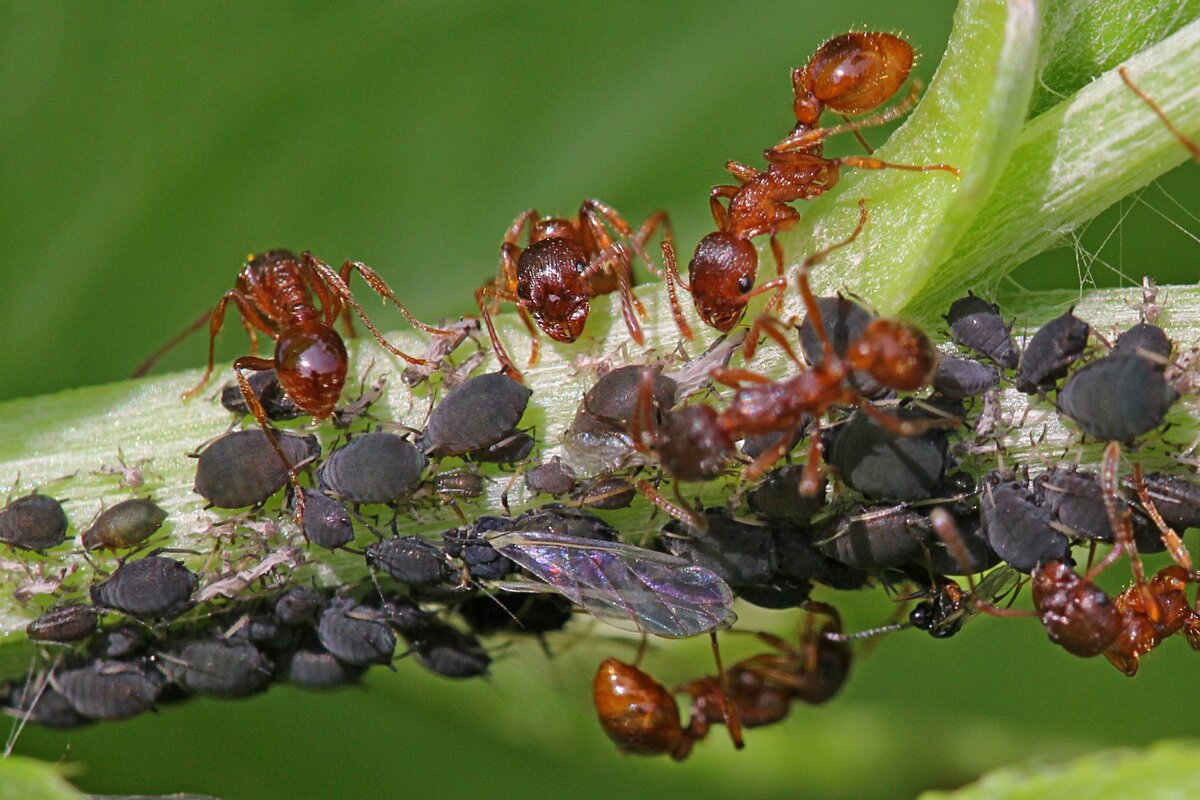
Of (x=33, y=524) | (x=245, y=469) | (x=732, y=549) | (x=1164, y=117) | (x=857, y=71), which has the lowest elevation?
(x=732, y=549)

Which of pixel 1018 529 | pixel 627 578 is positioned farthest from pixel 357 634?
pixel 1018 529

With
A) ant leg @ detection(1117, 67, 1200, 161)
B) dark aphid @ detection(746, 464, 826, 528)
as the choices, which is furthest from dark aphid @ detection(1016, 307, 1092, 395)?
dark aphid @ detection(746, 464, 826, 528)

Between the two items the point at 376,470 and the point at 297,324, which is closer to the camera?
the point at 376,470

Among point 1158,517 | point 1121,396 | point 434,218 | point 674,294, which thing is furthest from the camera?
point 434,218

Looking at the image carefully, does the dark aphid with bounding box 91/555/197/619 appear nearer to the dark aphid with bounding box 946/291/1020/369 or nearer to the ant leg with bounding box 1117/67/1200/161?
the dark aphid with bounding box 946/291/1020/369

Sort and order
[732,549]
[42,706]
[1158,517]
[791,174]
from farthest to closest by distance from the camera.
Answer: [791,174] → [42,706] → [732,549] → [1158,517]

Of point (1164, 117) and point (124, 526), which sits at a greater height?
point (124, 526)

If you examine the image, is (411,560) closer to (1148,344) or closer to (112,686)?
(112,686)
